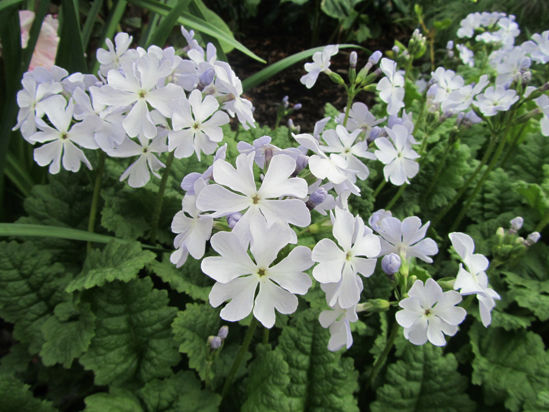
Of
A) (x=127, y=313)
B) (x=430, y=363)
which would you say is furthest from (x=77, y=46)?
(x=430, y=363)

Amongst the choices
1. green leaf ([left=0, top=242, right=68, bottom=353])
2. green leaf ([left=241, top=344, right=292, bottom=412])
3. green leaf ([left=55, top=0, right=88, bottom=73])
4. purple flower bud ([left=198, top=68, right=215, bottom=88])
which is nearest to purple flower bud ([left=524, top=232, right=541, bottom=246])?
green leaf ([left=241, top=344, right=292, bottom=412])

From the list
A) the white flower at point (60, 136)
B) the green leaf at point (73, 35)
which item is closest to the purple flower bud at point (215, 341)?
the white flower at point (60, 136)

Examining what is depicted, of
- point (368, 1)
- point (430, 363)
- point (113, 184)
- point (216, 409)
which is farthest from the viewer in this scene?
point (368, 1)

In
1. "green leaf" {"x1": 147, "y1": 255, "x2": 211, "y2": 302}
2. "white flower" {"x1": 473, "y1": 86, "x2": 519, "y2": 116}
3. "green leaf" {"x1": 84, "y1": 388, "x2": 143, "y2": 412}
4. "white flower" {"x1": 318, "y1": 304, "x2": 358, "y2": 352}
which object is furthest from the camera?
"white flower" {"x1": 473, "y1": 86, "x2": 519, "y2": 116}

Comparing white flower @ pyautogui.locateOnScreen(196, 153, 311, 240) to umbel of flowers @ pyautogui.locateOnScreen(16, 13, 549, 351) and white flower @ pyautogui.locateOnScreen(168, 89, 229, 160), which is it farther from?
white flower @ pyautogui.locateOnScreen(168, 89, 229, 160)

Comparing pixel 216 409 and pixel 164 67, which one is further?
pixel 216 409

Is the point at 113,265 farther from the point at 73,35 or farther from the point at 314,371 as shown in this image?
the point at 73,35

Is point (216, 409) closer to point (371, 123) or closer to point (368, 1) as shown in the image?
point (371, 123)
